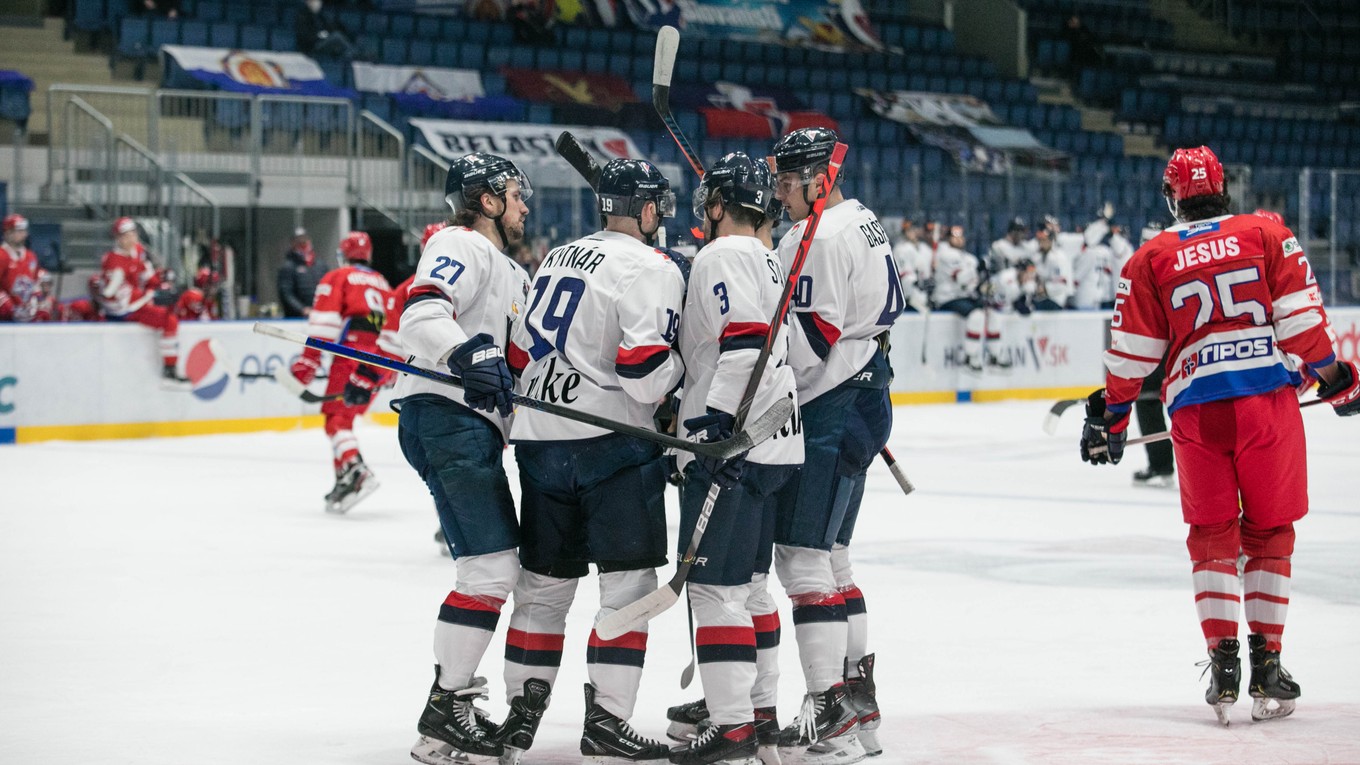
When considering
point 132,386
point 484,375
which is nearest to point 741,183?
point 484,375

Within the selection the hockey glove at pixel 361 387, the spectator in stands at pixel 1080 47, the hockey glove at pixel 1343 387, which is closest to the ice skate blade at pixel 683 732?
the hockey glove at pixel 1343 387

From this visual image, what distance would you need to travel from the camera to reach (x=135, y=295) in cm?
1327

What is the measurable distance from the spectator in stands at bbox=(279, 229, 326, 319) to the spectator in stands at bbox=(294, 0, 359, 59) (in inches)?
174

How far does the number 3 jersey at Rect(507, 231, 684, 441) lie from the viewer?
4.00 metres

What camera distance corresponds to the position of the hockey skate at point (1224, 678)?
4.45 m

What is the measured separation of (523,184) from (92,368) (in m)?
9.03

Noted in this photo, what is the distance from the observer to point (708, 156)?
2042 cm

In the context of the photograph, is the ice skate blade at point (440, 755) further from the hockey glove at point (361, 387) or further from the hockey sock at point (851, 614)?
the hockey glove at point (361, 387)

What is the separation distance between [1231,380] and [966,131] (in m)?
19.0

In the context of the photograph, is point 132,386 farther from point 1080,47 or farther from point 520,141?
point 1080,47

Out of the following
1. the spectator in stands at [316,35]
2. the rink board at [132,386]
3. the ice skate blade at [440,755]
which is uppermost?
the spectator in stands at [316,35]

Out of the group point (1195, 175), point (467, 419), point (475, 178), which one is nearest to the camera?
point (467, 419)

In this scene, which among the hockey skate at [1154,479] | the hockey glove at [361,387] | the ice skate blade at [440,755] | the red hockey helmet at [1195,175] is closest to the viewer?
the ice skate blade at [440,755]

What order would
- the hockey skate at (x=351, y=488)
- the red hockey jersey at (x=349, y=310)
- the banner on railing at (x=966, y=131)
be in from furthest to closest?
the banner on railing at (x=966, y=131) < the red hockey jersey at (x=349, y=310) < the hockey skate at (x=351, y=488)
